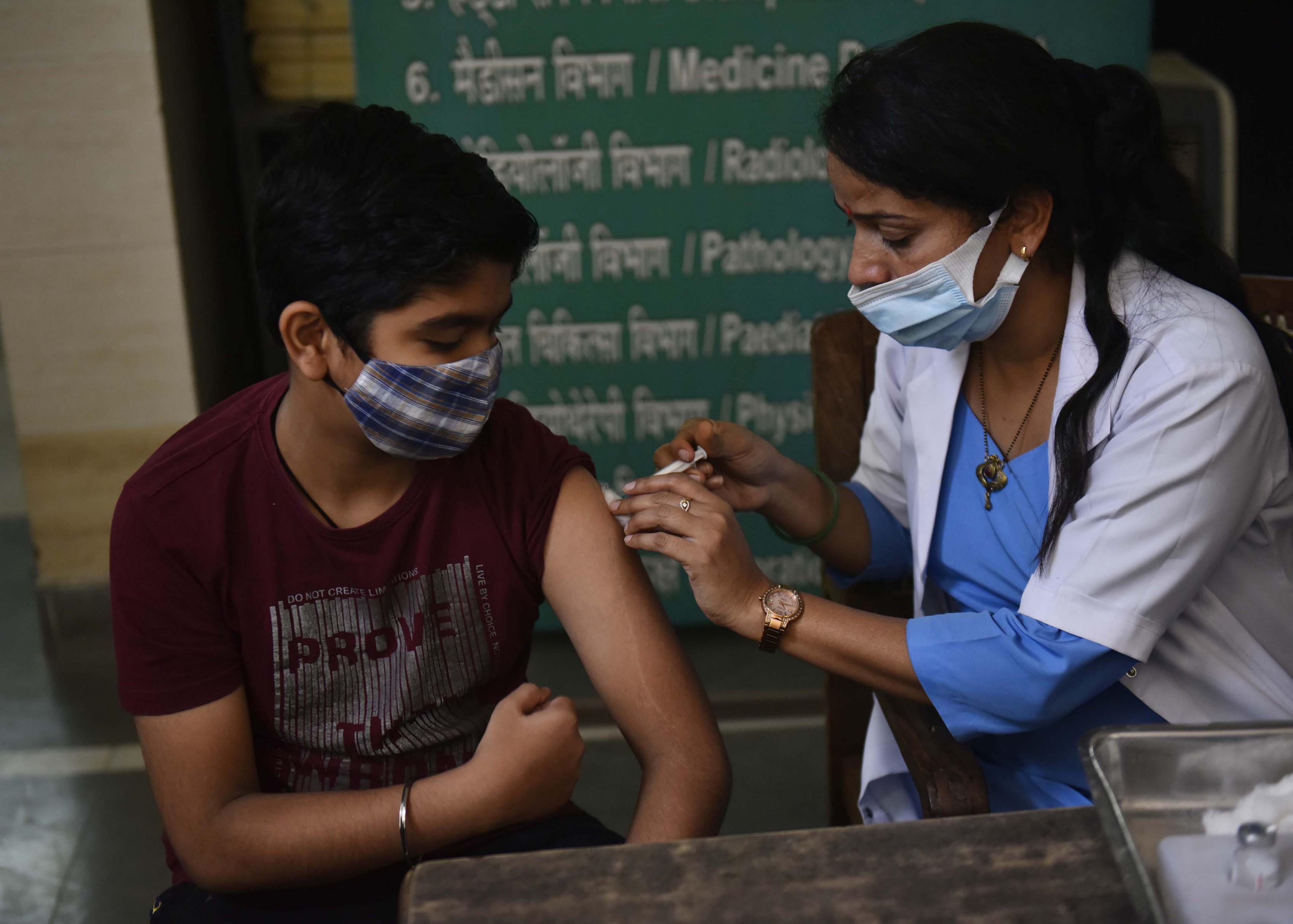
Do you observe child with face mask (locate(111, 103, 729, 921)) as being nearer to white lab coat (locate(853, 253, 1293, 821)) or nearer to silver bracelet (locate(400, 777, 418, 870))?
silver bracelet (locate(400, 777, 418, 870))

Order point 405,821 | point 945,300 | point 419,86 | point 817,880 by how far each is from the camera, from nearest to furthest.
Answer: point 817,880
point 405,821
point 945,300
point 419,86

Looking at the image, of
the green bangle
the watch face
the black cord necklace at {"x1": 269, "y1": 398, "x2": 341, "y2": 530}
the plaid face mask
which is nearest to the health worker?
the watch face

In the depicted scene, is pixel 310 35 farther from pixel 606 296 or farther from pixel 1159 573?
pixel 1159 573

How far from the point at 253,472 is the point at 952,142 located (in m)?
0.96

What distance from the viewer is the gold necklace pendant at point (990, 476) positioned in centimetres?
165

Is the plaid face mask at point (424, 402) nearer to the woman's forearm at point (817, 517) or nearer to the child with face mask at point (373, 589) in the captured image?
the child with face mask at point (373, 589)

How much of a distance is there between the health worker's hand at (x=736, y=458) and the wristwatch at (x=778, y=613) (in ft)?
0.80

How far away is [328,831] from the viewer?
1.33 meters

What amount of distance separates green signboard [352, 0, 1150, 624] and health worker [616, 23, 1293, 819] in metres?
1.33

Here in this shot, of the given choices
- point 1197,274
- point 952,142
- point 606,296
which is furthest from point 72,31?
point 1197,274

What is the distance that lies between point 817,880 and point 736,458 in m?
0.95

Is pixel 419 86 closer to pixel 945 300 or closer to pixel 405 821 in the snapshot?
pixel 945 300

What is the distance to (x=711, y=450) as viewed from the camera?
1.80 meters

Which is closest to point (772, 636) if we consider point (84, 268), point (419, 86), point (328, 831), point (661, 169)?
point (328, 831)
